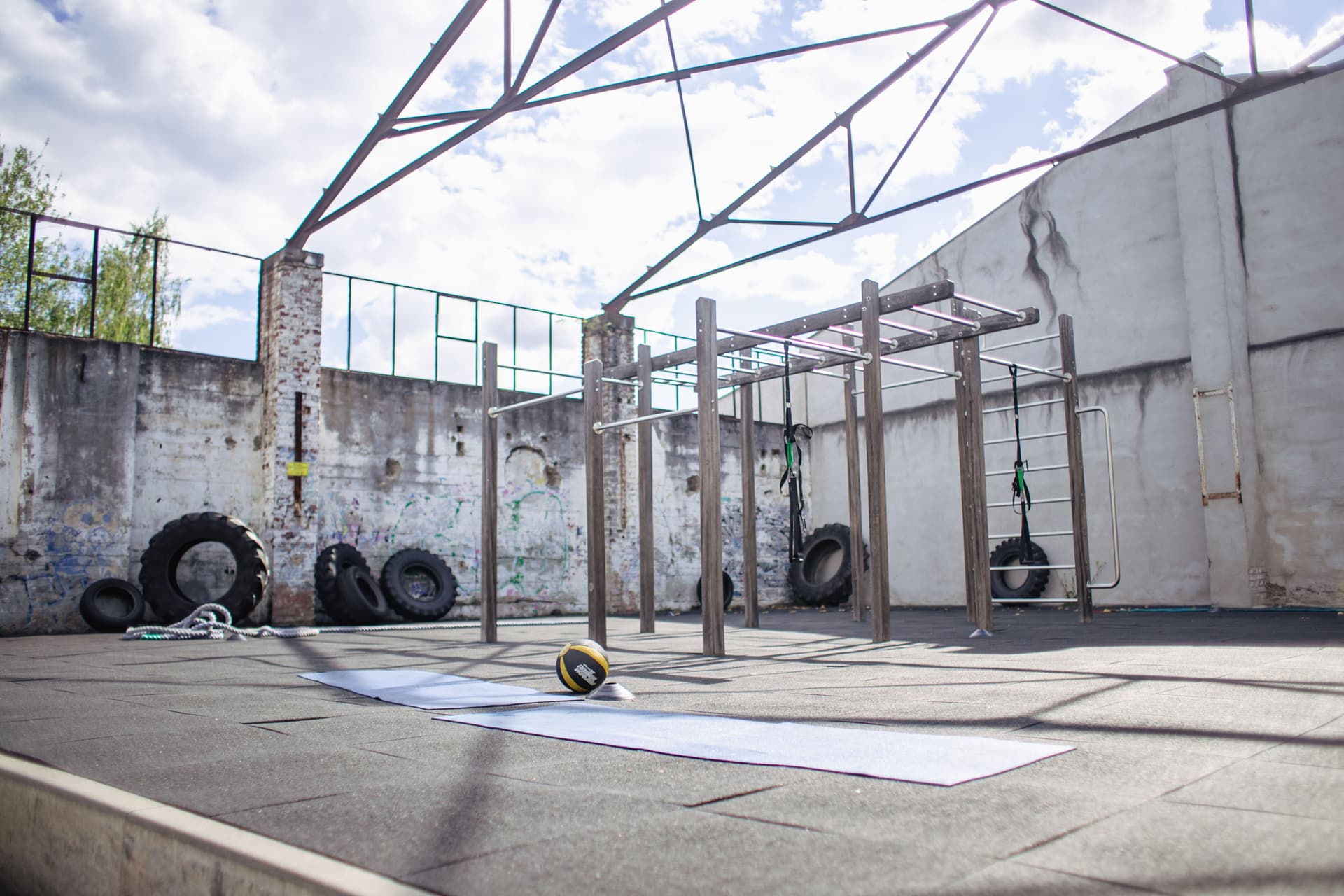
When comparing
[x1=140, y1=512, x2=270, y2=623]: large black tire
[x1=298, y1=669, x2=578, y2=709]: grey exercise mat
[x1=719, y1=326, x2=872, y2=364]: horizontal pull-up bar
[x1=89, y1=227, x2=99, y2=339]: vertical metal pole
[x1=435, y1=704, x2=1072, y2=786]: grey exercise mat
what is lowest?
[x1=298, y1=669, x2=578, y2=709]: grey exercise mat

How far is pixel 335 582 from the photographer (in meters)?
10.6

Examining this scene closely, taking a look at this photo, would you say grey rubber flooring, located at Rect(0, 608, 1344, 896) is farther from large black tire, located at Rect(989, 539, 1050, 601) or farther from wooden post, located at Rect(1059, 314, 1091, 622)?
large black tire, located at Rect(989, 539, 1050, 601)

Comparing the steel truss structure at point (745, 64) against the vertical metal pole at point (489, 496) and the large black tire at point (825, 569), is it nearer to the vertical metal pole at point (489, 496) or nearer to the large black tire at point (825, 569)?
the vertical metal pole at point (489, 496)

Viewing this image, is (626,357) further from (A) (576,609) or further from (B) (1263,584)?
(B) (1263,584)

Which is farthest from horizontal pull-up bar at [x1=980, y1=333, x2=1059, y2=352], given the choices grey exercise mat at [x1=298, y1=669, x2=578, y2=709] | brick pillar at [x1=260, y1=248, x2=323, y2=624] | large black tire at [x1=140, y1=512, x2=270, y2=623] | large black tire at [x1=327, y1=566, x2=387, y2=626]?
large black tire at [x1=140, y1=512, x2=270, y2=623]

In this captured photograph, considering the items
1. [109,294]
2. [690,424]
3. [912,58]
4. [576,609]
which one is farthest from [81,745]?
[109,294]

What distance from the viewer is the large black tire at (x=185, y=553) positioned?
9570 millimetres

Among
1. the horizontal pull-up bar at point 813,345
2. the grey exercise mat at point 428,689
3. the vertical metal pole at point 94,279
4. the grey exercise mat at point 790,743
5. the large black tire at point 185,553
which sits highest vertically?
the vertical metal pole at point 94,279

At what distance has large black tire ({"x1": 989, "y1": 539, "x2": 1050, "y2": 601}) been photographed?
12.0 meters

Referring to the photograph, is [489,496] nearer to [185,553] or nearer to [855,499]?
[855,499]

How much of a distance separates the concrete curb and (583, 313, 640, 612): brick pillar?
10519 millimetres

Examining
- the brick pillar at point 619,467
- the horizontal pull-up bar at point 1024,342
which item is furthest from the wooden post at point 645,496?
the brick pillar at point 619,467

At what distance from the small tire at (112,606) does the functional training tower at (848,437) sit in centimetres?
401

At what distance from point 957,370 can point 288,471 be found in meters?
7.56
